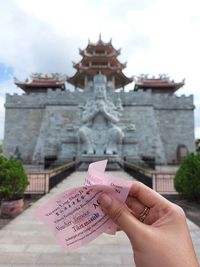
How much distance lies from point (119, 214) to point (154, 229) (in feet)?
0.66

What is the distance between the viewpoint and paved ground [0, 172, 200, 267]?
4.56 m

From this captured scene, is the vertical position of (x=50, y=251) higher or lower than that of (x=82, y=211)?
lower

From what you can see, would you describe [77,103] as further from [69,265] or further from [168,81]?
[69,265]

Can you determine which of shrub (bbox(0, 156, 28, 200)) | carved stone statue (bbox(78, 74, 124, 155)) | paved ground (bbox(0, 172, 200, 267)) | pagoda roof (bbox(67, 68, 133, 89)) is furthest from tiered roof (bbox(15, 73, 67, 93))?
paved ground (bbox(0, 172, 200, 267))

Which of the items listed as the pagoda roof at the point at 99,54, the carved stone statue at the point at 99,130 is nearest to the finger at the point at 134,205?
the carved stone statue at the point at 99,130

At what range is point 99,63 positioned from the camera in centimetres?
4119

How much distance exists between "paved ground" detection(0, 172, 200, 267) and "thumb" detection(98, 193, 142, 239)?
10.7 feet

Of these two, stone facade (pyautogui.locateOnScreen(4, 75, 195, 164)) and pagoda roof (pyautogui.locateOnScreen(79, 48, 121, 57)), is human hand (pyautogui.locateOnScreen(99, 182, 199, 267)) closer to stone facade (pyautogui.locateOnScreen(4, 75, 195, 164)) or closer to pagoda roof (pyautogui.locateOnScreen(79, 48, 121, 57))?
stone facade (pyautogui.locateOnScreen(4, 75, 195, 164))

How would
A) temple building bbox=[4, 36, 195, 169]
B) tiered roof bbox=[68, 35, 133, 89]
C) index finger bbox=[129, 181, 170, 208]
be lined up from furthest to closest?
tiered roof bbox=[68, 35, 133, 89], temple building bbox=[4, 36, 195, 169], index finger bbox=[129, 181, 170, 208]

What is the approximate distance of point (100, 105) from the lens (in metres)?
26.2

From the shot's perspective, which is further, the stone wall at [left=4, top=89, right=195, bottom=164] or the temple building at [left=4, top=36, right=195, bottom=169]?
the stone wall at [left=4, top=89, right=195, bottom=164]

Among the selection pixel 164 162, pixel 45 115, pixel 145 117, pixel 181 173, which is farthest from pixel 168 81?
pixel 181 173

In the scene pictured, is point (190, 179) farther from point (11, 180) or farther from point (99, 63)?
point (99, 63)

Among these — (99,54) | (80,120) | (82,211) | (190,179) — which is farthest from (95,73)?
(82,211)
